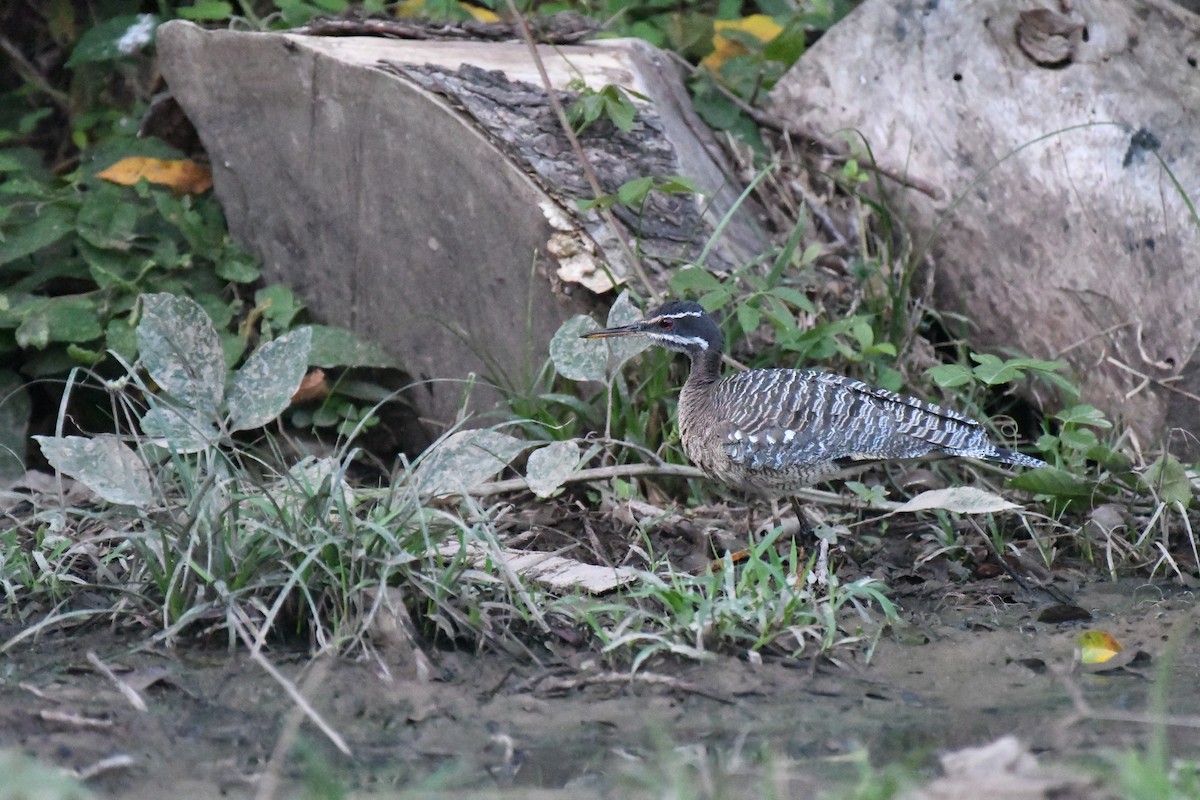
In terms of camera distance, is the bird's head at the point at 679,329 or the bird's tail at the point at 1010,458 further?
the bird's head at the point at 679,329

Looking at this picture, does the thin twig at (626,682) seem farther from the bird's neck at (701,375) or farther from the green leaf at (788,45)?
the green leaf at (788,45)

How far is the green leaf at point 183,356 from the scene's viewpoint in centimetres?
419

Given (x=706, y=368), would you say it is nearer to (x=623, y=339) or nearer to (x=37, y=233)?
(x=623, y=339)

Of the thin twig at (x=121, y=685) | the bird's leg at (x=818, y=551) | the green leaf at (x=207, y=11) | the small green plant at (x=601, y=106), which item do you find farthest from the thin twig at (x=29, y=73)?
the bird's leg at (x=818, y=551)

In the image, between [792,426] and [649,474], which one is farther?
[649,474]

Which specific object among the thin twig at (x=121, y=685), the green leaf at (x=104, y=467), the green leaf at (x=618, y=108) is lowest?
the thin twig at (x=121, y=685)

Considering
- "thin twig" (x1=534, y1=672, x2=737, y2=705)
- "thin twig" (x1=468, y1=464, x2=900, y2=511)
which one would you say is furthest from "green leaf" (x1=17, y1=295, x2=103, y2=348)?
"thin twig" (x1=534, y1=672, x2=737, y2=705)

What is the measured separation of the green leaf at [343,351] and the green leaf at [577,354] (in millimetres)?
1192

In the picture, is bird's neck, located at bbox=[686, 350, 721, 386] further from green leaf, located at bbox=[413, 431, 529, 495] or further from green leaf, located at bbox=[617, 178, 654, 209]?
green leaf, located at bbox=[413, 431, 529, 495]

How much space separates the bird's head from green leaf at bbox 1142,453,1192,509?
5.39 ft

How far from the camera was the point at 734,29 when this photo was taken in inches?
268

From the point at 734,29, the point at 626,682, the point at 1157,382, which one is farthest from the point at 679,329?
the point at 734,29

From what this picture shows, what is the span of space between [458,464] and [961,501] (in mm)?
1711

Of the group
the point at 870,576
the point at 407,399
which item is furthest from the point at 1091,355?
the point at 407,399
